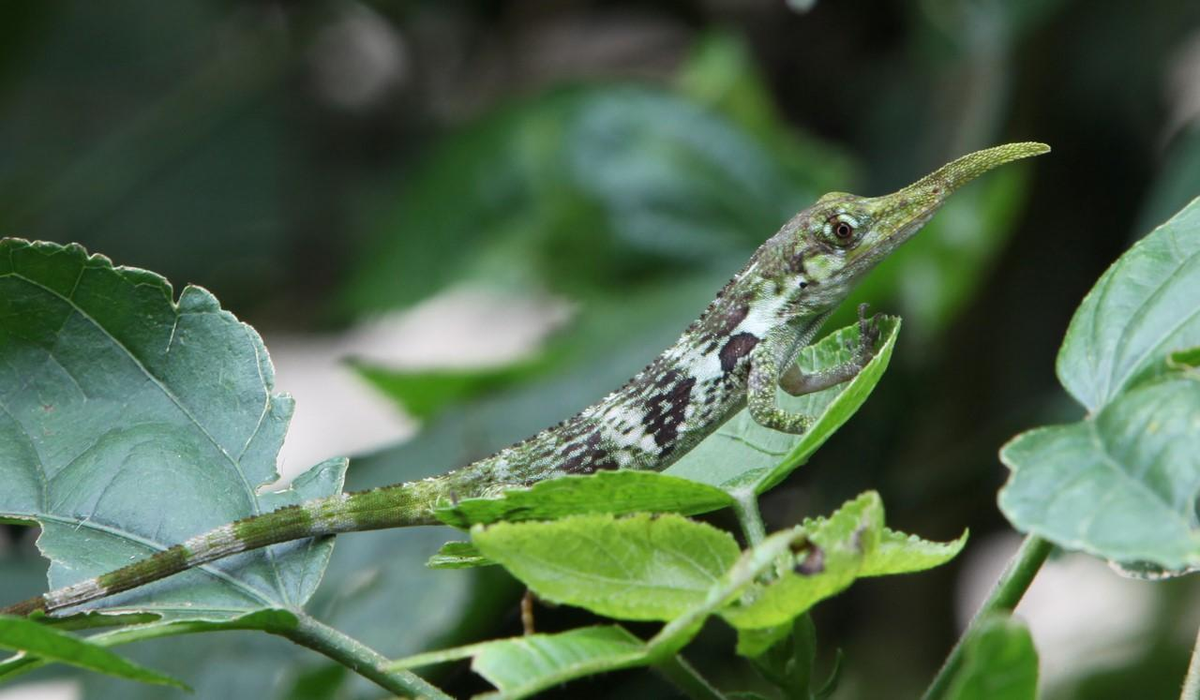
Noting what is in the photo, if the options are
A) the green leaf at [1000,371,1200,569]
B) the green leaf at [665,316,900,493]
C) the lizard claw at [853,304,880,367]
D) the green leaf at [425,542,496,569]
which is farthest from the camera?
the lizard claw at [853,304,880,367]

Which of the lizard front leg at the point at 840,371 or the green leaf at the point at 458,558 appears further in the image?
the lizard front leg at the point at 840,371

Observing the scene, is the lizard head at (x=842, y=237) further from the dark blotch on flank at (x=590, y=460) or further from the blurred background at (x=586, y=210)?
the dark blotch on flank at (x=590, y=460)

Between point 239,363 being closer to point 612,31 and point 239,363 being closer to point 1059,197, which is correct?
point 1059,197

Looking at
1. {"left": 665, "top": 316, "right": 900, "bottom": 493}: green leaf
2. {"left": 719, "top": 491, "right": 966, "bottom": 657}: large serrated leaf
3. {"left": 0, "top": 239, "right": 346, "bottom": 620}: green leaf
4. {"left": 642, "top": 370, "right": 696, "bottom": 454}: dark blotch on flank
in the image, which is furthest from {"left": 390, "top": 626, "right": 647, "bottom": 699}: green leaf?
{"left": 642, "top": 370, "right": 696, "bottom": 454}: dark blotch on flank

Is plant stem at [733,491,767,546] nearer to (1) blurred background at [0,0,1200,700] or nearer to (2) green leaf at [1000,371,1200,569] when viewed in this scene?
(2) green leaf at [1000,371,1200,569]

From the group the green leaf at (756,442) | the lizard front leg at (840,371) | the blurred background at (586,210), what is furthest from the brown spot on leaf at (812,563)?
the blurred background at (586,210)

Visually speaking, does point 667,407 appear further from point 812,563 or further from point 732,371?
point 812,563

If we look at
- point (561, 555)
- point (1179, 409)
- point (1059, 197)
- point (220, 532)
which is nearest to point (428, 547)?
point (220, 532)
